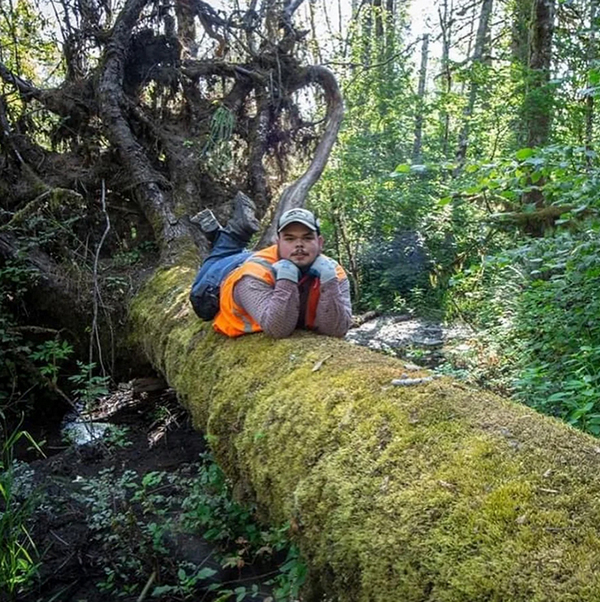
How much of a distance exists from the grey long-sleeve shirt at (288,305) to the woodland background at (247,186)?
1.02m

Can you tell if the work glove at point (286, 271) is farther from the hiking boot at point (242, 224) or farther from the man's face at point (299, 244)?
the hiking boot at point (242, 224)

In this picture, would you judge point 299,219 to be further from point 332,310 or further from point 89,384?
point 89,384

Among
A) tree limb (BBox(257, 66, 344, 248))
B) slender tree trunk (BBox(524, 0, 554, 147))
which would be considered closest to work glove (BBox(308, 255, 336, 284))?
tree limb (BBox(257, 66, 344, 248))

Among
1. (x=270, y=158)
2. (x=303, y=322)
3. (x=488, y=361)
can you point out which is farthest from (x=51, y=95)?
(x=488, y=361)

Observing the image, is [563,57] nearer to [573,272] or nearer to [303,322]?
[573,272]

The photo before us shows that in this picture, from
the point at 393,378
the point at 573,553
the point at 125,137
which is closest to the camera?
the point at 573,553

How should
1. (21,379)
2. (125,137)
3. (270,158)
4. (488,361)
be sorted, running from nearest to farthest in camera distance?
(21,379) → (488,361) → (125,137) → (270,158)

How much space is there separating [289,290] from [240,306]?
1.88 feet

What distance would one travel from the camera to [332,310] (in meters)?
3.56

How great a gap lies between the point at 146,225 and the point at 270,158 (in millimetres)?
2609

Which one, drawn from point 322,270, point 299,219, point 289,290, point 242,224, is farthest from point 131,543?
point 242,224

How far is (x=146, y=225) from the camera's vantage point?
25.4ft

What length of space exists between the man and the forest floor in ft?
3.57

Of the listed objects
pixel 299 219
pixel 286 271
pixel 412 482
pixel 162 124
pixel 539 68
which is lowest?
pixel 412 482
